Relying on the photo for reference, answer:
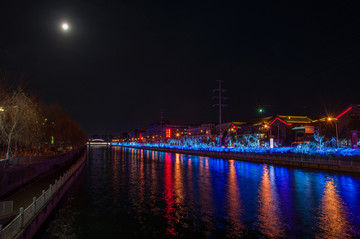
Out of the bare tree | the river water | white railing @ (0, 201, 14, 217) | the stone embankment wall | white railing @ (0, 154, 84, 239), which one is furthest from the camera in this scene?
the bare tree

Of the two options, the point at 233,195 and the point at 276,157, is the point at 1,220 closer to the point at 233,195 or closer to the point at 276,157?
the point at 233,195

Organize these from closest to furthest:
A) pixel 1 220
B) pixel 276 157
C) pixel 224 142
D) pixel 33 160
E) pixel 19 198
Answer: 1. pixel 1 220
2. pixel 19 198
3. pixel 33 160
4. pixel 276 157
5. pixel 224 142

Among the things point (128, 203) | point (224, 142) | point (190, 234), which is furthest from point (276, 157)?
point (224, 142)

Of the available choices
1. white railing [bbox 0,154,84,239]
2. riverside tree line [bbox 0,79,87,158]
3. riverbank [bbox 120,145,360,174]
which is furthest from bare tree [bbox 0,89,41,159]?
riverbank [bbox 120,145,360,174]

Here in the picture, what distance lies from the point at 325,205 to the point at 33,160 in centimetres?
3008

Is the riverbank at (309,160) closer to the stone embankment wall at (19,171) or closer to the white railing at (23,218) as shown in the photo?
the white railing at (23,218)

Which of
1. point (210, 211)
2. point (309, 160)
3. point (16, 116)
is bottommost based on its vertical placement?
point (210, 211)

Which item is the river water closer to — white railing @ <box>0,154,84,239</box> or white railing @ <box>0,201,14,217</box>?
white railing @ <box>0,154,84,239</box>

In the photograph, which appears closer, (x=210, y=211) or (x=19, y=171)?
(x=210, y=211)

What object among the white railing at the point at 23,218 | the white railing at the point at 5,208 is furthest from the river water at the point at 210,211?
the white railing at the point at 5,208

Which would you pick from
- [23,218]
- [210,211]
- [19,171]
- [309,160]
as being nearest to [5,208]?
[23,218]

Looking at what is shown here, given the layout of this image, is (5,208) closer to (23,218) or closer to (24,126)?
(23,218)

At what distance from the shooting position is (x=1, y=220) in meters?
11.0

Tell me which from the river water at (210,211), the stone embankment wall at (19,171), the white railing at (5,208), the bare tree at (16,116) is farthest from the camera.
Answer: the bare tree at (16,116)
